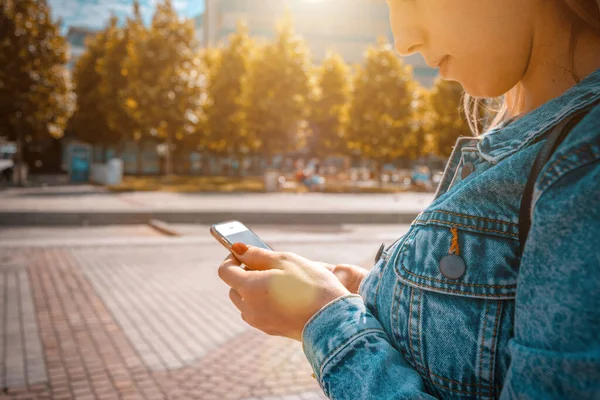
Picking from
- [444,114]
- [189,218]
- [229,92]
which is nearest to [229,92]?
[229,92]

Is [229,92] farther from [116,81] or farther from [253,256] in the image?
[253,256]

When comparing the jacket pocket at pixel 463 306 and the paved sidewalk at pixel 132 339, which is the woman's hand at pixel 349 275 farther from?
the paved sidewalk at pixel 132 339

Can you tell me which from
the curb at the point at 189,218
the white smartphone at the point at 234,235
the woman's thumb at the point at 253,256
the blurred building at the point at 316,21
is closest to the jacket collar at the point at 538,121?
the woman's thumb at the point at 253,256

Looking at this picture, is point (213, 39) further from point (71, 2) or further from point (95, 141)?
point (71, 2)

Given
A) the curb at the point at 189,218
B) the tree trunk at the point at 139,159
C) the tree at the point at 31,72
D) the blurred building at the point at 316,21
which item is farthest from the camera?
the blurred building at the point at 316,21

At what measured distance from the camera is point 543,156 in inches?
31.6

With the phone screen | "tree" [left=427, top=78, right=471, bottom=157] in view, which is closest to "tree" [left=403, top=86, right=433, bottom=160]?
"tree" [left=427, top=78, right=471, bottom=157]

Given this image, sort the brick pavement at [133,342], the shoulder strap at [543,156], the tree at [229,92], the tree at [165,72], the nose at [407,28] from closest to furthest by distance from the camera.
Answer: the shoulder strap at [543,156], the nose at [407,28], the brick pavement at [133,342], the tree at [165,72], the tree at [229,92]

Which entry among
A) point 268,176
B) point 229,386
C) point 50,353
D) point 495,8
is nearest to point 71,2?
point 50,353

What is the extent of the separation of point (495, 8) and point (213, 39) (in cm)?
7042

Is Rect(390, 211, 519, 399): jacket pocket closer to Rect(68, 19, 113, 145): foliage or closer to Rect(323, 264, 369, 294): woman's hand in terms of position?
Rect(323, 264, 369, 294): woman's hand

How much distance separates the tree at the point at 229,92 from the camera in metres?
34.9

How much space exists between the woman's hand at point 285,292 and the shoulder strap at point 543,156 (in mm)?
374

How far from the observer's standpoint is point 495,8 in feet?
3.04
